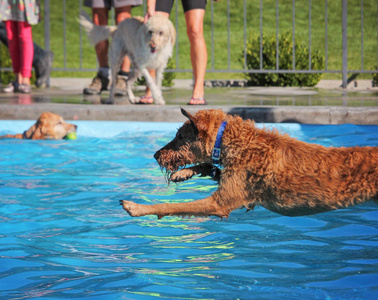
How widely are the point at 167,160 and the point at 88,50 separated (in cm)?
1654

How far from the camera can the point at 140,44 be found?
9062 mm

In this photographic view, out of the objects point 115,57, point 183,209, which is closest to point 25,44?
point 115,57

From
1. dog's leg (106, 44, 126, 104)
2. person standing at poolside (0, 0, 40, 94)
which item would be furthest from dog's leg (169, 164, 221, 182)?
person standing at poolside (0, 0, 40, 94)

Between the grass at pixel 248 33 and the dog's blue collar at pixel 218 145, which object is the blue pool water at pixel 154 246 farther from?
the grass at pixel 248 33

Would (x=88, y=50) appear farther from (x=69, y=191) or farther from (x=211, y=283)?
(x=211, y=283)

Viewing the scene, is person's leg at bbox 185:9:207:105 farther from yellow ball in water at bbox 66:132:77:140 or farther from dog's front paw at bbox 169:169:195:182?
dog's front paw at bbox 169:169:195:182

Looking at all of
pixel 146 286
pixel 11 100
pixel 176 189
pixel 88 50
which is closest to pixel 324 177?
pixel 146 286

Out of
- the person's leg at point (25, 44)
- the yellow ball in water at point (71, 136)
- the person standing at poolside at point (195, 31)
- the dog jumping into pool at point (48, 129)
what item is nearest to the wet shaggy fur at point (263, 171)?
the dog jumping into pool at point (48, 129)

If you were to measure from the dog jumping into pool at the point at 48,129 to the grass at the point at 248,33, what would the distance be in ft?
34.1

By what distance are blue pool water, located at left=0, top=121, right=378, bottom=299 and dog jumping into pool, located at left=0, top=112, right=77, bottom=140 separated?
120cm

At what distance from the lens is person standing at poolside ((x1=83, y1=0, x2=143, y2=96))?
33.0 ft

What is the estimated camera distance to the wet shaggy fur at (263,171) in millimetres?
3602

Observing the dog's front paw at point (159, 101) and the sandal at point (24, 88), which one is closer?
the dog's front paw at point (159, 101)

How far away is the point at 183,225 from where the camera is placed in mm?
4504
